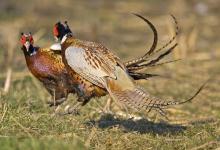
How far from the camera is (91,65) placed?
646 centimetres

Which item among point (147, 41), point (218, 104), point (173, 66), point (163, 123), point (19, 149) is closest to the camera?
point (19, 149)

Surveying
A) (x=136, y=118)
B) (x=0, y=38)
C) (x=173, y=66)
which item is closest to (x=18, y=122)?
(x=136, y=118)

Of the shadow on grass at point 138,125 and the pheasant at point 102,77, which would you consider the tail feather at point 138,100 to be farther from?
the shadow on grass at point 138,125

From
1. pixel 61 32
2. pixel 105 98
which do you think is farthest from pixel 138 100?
pixel 105 98

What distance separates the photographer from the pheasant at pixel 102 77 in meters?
6.38

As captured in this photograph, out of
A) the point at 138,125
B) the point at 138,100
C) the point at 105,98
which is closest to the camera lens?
the point at 138,100

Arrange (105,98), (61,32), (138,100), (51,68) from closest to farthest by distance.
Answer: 1. (138,100)
2. (61,32)
3. (51,68)
4. (105,98)

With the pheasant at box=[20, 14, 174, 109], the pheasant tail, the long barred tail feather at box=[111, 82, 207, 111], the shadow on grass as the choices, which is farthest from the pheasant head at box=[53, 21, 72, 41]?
the shadow on grass

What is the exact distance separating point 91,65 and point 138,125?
145 cm

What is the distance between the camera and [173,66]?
1283cm

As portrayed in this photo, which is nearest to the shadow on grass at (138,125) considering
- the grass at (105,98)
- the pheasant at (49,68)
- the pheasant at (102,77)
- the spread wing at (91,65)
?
the grass at (105,98)

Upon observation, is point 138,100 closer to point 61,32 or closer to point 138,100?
point 138,100

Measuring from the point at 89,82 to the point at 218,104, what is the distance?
3.74m

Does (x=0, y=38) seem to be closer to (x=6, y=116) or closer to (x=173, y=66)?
(x=173, y=66)
